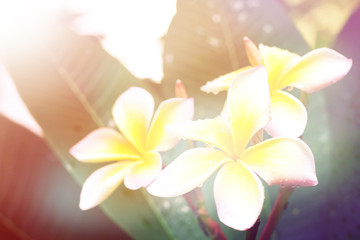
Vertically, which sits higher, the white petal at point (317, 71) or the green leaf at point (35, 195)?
the white petal at point (317, 71)

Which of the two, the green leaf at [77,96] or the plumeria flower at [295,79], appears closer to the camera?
the plumeria flower at [295,79]

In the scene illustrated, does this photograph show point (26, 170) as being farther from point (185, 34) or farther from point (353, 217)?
point (353, 217)

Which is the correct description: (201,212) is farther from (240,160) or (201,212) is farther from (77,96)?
(77,96)

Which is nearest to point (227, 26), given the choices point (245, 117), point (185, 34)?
point (185, 34)

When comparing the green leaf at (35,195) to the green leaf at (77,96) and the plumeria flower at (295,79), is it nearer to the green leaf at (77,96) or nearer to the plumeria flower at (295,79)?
the green leaf at (77,96)

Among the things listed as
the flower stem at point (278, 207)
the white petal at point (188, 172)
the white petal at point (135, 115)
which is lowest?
the flower stem at point (278, 207)

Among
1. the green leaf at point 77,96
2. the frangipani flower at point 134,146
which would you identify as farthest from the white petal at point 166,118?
the green leaf at point 77,96
